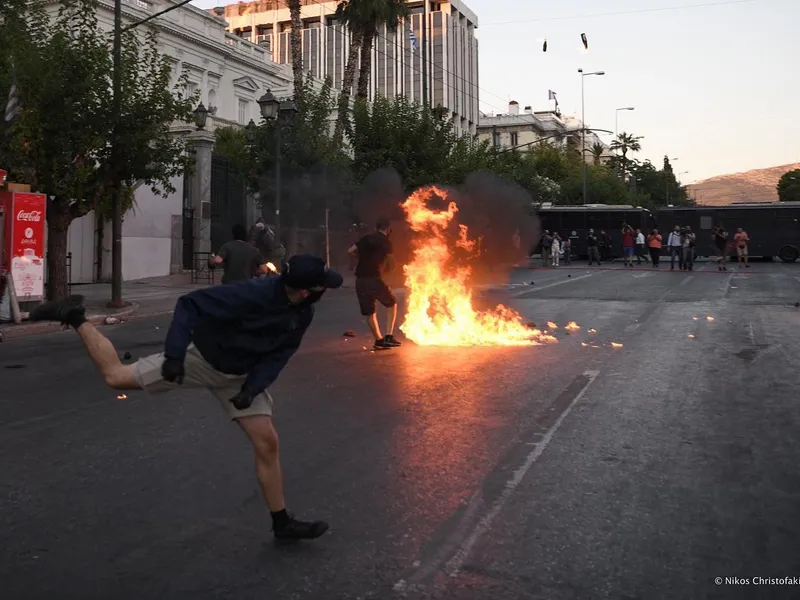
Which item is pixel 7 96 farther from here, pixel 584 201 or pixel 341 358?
pixel 584 201

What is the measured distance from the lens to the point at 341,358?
32.7ft

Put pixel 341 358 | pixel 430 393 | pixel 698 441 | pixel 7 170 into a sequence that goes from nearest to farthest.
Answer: pixel 698 441 < pixel 430 393 < pixel 341 358 < pixel 7 170

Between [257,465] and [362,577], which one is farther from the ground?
[257,465]

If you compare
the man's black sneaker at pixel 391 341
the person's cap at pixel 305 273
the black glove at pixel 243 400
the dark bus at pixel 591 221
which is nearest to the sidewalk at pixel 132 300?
the man's black sneaker at pixel 391 341

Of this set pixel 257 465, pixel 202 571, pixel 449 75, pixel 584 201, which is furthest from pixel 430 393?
pixel 449 75

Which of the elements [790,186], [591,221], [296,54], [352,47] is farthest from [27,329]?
[790,186]

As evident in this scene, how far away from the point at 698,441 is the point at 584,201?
55.0m

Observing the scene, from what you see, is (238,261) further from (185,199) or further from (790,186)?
(790,186)

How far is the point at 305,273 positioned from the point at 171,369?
78 cm

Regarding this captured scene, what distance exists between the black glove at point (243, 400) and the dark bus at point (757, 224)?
131ft

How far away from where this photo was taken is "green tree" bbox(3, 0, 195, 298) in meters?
15.1

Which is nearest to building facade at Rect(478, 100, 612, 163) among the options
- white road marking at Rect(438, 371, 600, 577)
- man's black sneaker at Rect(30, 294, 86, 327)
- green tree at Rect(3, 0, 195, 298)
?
green tree at Rect(3, 0, 195, 298)

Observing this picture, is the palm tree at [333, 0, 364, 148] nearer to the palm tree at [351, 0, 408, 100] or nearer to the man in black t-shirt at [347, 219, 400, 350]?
the palm tree at [351, 0, 408, 100]

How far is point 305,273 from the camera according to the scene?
3.77 meters
